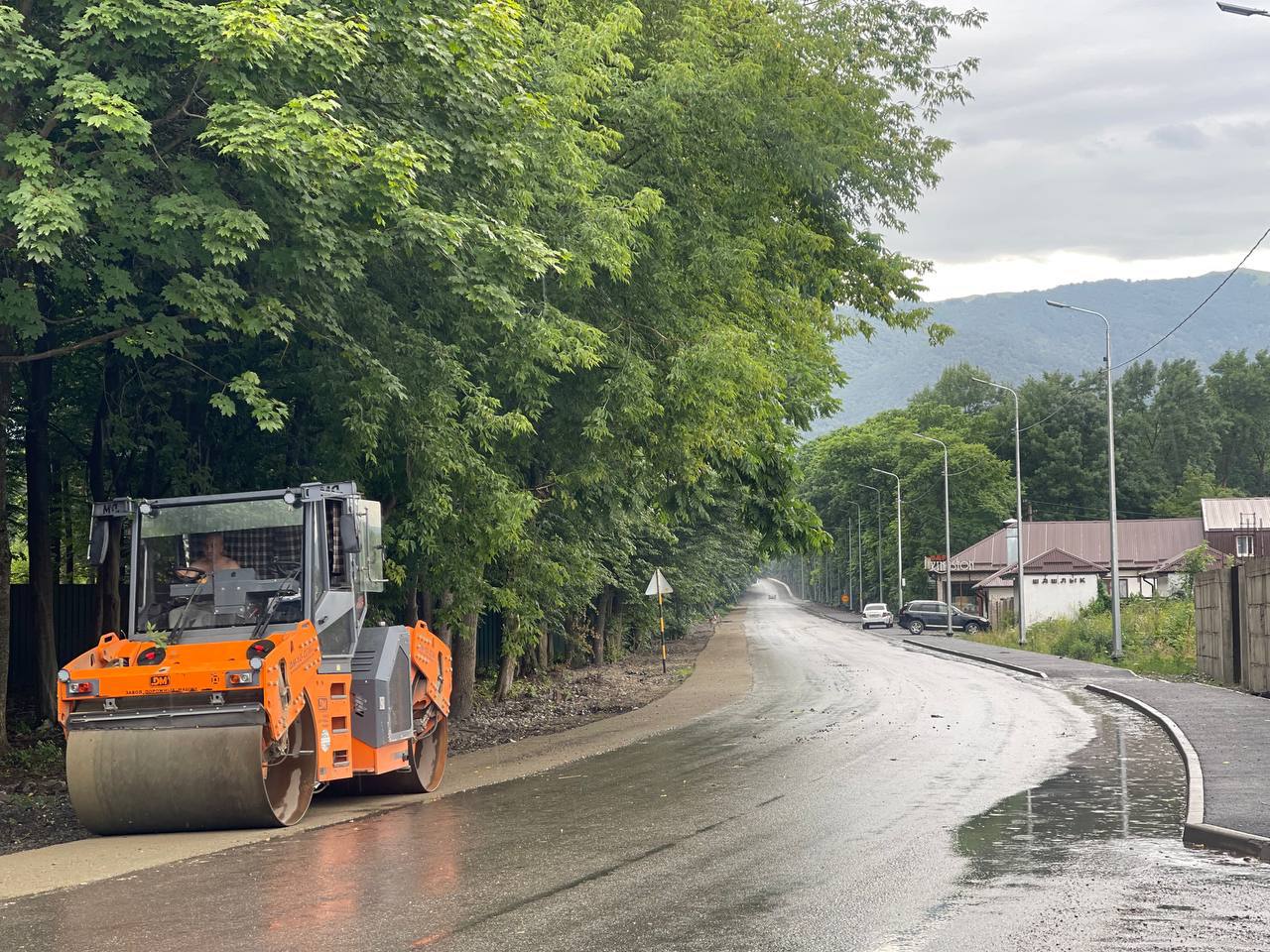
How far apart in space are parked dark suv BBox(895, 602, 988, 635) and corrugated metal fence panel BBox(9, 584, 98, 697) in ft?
175

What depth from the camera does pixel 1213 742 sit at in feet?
58.1

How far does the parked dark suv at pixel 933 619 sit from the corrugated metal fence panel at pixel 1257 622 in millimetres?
46499

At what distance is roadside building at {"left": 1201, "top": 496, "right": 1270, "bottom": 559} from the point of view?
7678 centimetres

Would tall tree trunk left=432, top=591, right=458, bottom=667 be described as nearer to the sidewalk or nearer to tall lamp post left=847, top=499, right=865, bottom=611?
the sidewalk

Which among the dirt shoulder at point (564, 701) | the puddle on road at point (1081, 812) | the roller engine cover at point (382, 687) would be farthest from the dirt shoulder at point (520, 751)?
the puddle on road at point (1081, 812)

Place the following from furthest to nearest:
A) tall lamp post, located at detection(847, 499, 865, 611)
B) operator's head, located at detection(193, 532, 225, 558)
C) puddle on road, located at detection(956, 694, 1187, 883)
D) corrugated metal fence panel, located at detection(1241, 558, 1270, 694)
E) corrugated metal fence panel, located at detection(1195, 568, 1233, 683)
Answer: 1. tall lamp post, located at detection(847, 499, 865, 611)
2. corrugated metal fence panel, located at detection(1195, 568, 1233, 683)
3. corrugated metal fence panel, located at detection(1241, 558, 1270, 694)
4. operator's head, located at detection(193, 532, 225, 558)
5. puddle on road, located at detection(956, 694, 1187, 883)

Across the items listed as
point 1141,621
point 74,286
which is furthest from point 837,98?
point 1141,621

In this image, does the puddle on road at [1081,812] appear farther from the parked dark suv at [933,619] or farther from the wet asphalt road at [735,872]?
the parked dark suv at [933,619]

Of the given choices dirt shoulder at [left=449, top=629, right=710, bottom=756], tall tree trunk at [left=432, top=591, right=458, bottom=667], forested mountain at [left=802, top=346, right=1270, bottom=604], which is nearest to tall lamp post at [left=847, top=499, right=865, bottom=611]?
forested mountain at [left=802, top=346, right=1270, bottom=604]

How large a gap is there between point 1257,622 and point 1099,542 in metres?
67.2

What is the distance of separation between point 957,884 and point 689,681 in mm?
26725

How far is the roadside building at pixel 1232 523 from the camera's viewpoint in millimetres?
76781

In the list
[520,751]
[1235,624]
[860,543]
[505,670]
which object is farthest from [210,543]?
[860,543]

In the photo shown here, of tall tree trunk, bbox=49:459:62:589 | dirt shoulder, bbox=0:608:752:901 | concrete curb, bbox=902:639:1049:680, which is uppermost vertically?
tall tree trunk, bbox=49:459:62:589
